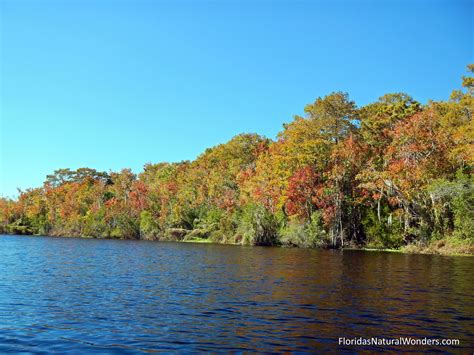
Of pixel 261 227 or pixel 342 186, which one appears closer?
pixel 342 186

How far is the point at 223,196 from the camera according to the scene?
88.0 metres

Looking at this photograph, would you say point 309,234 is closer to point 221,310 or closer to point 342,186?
point 342,186

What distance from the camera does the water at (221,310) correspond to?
12711 millimetres

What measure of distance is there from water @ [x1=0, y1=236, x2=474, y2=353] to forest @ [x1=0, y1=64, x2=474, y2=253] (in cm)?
2868

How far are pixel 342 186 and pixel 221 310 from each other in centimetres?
5107

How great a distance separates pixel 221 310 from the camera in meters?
16.9

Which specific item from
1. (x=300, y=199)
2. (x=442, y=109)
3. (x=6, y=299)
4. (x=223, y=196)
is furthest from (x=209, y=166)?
(x=6, y=299)

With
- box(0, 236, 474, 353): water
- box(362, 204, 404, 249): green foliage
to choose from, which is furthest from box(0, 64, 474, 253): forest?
box(0, 236, 474, 353): water

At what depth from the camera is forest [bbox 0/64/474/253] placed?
2151 inches

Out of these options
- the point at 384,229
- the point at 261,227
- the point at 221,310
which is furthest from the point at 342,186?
the point at 221,310

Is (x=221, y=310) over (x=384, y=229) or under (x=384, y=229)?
under

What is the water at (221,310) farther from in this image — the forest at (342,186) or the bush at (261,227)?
the bush at (261,227)

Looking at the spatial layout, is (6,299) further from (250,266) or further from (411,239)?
(411,239)

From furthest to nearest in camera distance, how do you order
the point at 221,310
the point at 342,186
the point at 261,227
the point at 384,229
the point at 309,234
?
the point at 261,227
the point at 342,186
the point at 309,234
the point at 384,229
the point at 221,310
